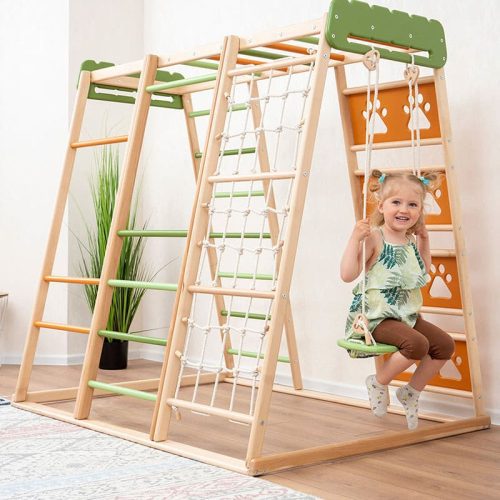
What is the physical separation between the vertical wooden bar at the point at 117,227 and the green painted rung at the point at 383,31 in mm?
965

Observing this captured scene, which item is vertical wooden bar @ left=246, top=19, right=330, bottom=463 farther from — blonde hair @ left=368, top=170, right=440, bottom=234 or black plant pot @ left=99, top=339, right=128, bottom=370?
black plant pot @ left=99, top=339, right=128, bottom=370

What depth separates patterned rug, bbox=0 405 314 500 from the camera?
2697 millimetres

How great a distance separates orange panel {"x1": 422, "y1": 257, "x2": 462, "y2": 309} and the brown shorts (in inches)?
11.2

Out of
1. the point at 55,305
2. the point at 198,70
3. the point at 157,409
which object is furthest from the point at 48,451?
the point at 198,70

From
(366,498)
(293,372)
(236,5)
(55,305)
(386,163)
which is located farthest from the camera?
(55,305)

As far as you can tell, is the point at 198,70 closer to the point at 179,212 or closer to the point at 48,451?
the point at 179,212

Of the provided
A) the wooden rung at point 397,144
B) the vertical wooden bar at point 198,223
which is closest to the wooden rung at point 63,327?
the vertical wooden bar at point 198,223

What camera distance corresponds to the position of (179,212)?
18.2 feet

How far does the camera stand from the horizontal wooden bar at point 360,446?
2.97m

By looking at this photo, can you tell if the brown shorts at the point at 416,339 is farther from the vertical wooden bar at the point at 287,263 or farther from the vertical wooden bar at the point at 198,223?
the vertical wooden bar at the point at 198,223

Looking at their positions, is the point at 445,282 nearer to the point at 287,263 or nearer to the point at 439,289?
the point at 439,289

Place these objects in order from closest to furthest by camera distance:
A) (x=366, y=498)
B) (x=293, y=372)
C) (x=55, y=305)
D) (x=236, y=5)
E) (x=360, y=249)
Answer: (x=366, y=498) < (x=360, y=249) < (x=293, y=372) < (x=236, y=5) < (x=55, y=305)

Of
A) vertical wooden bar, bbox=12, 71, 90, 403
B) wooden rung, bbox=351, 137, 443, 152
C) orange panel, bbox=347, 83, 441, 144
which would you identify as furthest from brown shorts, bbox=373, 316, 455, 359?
vertical wooden bar, bbox=12, 71, 90, 403

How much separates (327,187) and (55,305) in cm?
200
